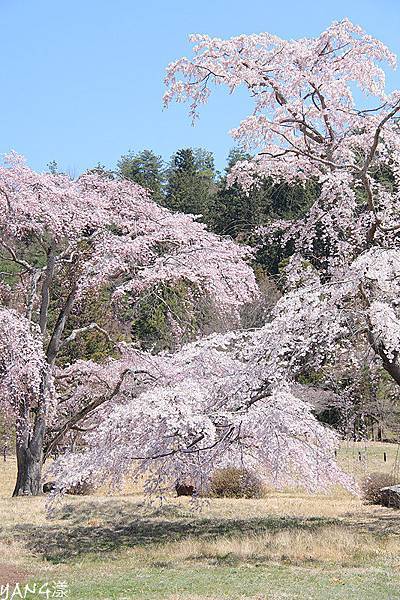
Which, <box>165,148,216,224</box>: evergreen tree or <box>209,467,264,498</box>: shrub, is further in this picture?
<box>165,148,216,224</box>: evergreen tree

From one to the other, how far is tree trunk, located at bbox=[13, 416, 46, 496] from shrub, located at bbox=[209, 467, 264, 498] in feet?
13.0

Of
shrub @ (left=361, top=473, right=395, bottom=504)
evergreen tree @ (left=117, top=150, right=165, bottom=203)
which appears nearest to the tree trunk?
shrub @ (left=361, top=473, right=395, bottom=504)

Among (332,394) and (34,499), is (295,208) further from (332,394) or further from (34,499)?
(34,499)

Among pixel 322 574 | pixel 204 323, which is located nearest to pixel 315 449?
pixel 322 574

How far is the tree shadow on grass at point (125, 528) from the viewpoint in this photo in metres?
9.84

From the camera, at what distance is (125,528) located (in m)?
11.6

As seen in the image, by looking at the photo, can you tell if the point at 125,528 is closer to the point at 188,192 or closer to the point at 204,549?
the point at 204,549

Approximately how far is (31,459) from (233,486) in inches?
184

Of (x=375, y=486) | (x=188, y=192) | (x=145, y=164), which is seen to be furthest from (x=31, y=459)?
(x=145, y=164)

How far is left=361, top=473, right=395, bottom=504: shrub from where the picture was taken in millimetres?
15656

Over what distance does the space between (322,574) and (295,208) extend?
96.5 feet

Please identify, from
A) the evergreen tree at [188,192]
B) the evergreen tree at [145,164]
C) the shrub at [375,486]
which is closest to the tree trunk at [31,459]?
the shrub at [375,486]

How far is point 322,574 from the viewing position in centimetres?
751

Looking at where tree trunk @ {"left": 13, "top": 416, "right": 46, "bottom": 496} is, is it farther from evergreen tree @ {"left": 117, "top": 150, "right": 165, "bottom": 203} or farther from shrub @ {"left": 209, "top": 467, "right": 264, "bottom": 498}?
evergreen tree @ {"left": 117, "top": 150, "right": 165, "bottom": 203}
